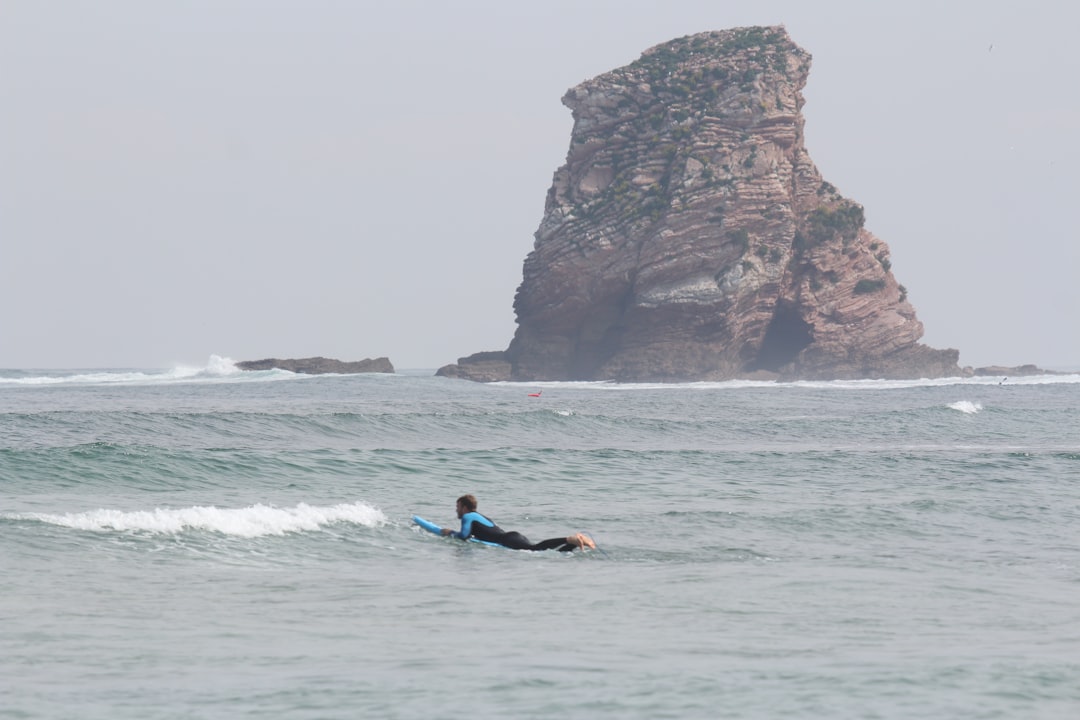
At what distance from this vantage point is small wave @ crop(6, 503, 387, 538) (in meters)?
17.6

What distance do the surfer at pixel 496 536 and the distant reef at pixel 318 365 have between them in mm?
87790

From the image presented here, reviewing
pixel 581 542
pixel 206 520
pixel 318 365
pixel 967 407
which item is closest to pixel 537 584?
pixel 581 542

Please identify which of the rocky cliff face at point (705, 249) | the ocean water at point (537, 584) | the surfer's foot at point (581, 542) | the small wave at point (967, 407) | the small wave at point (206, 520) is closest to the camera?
the ocean water at point (537, 584)

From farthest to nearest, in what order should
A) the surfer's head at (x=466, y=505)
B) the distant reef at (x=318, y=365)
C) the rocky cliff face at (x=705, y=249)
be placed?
the distant reef at (x=318, y=365) → the rocky cliff face at (x=705, y=249) → the surfer's head at (x=466, y=505)

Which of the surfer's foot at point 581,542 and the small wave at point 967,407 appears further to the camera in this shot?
the small wave at point 967,407

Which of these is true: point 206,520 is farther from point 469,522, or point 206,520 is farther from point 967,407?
point 967,407

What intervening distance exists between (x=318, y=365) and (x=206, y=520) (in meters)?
89.6

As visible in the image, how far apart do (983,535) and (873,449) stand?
53.1ft

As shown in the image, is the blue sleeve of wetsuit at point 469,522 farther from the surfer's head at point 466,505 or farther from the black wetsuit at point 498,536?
the surfer's head at point 466,505

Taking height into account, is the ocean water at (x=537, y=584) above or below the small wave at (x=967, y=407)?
below

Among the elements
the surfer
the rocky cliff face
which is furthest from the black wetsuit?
the rocky cliff face

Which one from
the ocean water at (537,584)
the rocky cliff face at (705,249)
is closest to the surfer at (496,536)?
the ocean water at (537,584)

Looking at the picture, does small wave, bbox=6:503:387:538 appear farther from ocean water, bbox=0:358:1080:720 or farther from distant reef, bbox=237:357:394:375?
distant reef, bbox=237:357:394:375

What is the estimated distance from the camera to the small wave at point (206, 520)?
17.6m
